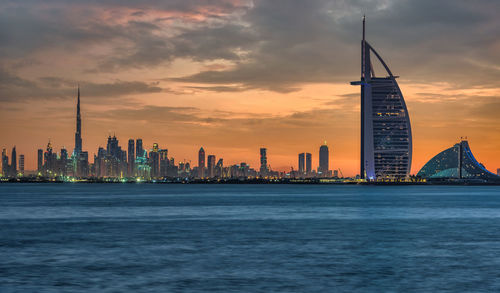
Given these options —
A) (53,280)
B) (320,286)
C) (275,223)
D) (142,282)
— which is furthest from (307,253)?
(275,223)

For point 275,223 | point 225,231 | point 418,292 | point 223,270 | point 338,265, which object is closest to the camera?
point 418,292

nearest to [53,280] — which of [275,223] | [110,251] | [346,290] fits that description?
[110,251]

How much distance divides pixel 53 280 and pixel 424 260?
22.3m

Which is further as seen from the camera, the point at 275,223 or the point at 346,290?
the point at 275,223

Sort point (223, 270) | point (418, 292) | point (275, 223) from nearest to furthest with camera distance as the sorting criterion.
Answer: point (418, 292), point (223, 270), point (275, 223)

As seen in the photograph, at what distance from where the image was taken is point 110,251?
4300 cm

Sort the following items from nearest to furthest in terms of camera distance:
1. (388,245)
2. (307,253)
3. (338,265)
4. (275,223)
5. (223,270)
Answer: (223,270)
(338,265)
(307,253)
(388,245)
(275,223)

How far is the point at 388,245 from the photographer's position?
4700 centimetres

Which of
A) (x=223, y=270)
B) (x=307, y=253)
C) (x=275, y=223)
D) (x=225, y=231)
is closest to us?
(x=223, y=270)

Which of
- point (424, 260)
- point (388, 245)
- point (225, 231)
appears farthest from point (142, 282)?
point (225, 231)

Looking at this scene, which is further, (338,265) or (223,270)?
(338,265)

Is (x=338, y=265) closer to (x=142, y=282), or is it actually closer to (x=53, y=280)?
(x=142, y=282)

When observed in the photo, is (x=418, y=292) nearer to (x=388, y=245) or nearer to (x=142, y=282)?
(x=142, y=282)

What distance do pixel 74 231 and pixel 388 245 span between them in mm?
29878
